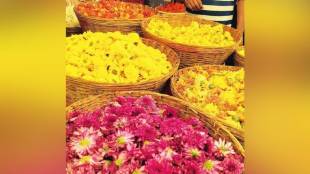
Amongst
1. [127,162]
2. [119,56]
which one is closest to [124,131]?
[127,162]

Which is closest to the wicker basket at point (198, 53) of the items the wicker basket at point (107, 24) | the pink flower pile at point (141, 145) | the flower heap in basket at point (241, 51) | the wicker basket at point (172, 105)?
the flower heap in basket at point (241, 51)

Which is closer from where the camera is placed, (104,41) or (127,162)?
(127,162)

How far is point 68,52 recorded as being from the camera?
7.41ft

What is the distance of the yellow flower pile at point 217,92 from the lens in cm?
186

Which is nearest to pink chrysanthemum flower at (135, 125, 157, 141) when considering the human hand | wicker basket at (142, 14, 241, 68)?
wicker basket at (142, 14, 241, 68)

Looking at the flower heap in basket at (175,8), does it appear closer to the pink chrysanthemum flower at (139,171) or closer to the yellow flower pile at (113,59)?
the yellow flower pile at (113,59)

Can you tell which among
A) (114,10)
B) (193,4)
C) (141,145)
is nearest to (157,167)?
(141,145)
